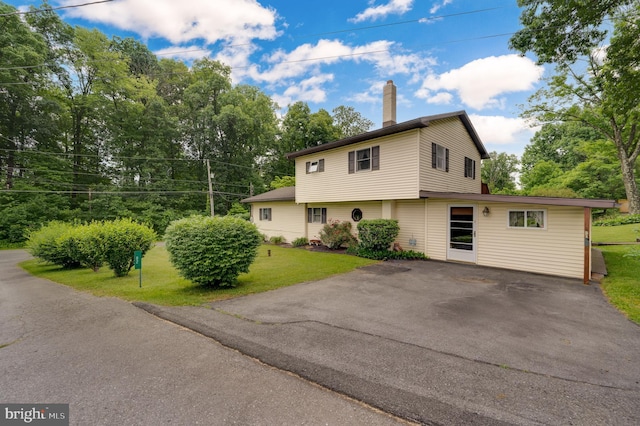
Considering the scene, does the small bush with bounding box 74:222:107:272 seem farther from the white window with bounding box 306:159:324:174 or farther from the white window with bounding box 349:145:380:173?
the white window with bounding box 349:145:380:173

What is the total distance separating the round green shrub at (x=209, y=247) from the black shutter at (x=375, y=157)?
715 centimetres

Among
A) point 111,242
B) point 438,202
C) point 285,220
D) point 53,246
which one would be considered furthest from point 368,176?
point 53,246

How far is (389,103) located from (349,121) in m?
22.8

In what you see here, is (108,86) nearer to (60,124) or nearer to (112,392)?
(60,124)

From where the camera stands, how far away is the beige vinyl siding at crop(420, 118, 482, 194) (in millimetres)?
10688

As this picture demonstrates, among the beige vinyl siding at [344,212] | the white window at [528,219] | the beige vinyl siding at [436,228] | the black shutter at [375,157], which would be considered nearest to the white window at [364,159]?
the black shutter at [375,157]

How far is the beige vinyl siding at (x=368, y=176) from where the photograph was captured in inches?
418

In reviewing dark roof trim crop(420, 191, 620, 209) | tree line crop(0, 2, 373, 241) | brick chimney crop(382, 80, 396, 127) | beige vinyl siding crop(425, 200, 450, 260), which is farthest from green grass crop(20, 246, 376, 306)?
tree line crop(0, 2, 373, 241)

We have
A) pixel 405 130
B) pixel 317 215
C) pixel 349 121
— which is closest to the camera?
pixel 405 130

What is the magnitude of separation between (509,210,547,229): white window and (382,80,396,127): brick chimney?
695cm

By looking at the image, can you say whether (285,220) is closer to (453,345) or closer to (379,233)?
(379,233)

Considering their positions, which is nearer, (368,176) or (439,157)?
(439,157)

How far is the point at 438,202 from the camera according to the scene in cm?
1081

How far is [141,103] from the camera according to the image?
2520 cm
